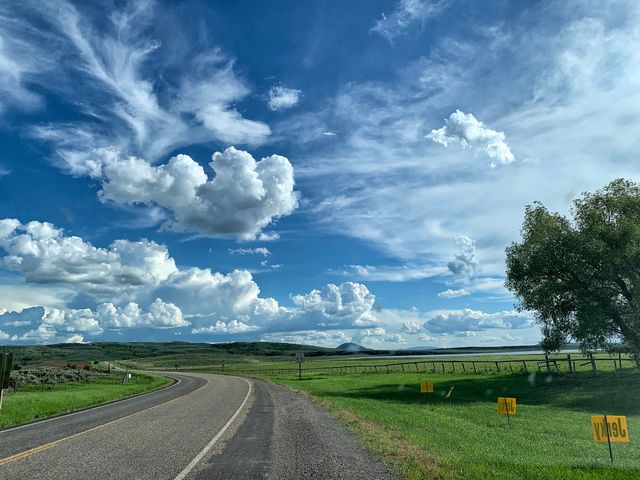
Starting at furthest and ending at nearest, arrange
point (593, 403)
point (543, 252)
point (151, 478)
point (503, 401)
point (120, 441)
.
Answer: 1. point (543, 252)
2. point (593, 403)
3. point (503, 401)
4. point (120, 441)
5. point (151, 478)

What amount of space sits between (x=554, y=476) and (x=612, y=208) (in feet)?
103

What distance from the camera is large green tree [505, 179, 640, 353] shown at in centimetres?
3331

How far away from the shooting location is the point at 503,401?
61.3ft

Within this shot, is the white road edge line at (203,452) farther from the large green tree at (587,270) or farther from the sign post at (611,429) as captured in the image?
the large green tree at (587,270)

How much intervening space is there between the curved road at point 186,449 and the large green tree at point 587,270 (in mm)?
23905

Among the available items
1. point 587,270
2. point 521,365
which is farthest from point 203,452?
point 521,365

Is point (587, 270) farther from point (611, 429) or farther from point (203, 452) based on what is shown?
point (203, 452)

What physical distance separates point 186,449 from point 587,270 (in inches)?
1264

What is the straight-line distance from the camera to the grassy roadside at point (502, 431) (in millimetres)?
10398

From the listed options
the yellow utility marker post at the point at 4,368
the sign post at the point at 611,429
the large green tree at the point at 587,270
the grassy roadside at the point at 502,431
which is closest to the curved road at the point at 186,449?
the grassy roadside at the point at 502,431

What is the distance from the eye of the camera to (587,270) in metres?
A: 34.9

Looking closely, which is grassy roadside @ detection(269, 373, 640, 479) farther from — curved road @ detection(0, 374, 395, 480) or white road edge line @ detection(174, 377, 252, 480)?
white road edge line @ detection(174, 377, 252, 480)

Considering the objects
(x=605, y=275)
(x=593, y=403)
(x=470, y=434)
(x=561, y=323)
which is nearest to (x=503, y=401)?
(x=470, y=434)

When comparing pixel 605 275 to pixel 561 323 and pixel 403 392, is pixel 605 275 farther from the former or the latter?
pixel 403 392
